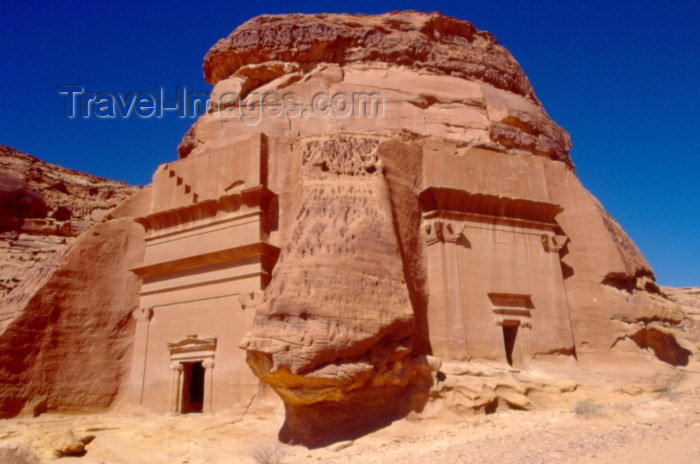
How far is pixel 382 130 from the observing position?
16.2 m

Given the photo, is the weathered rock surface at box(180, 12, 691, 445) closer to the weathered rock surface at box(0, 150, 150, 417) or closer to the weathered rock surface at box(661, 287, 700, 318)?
the weathered rock surface at box(0, 150, 150, 417)

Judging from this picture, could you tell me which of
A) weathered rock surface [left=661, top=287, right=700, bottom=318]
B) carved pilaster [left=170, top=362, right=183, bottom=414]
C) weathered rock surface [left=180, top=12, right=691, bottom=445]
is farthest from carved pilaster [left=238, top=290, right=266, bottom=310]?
weathered rock surface [left=661, top=287, right=700, bottom=318]

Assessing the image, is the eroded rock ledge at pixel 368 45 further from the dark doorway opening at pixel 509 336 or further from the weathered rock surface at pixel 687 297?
the weathered rock surface at pixel 687 297

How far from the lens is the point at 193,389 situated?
17516mm

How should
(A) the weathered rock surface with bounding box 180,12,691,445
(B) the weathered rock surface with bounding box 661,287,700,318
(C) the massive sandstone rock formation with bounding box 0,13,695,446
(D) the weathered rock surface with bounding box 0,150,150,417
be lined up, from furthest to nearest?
1. (B) the weathered rock surface with bounding box 661,287,700,318
2. (D) the weathered rock surface with bounding box 0,150,150,417
3. (C) the massive sandstone rock formation with bounding box 0,13,695,446
4. (A) the weathered rock surface with bounding box 180,12,691,445

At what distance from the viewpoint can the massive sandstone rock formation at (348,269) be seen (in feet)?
37.9

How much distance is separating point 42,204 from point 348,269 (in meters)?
23.8

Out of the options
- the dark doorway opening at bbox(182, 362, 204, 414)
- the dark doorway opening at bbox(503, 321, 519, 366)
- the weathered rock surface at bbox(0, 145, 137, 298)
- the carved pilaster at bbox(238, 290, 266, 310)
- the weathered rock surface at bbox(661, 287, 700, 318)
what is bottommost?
the dark doorway opening at bbox(182, 362, 204, 414)

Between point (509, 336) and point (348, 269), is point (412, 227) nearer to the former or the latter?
point (348, 269)

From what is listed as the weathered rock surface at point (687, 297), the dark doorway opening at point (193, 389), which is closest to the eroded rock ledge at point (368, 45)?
the weathered rock surface at point (687, 297)

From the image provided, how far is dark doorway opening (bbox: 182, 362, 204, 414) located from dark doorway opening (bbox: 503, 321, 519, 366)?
7.70 m

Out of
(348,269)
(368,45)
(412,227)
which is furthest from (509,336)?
(368,45)

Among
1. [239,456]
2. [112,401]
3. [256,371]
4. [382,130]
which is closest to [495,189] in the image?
[382,130]

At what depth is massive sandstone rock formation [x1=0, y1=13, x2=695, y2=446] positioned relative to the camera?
1155cm
